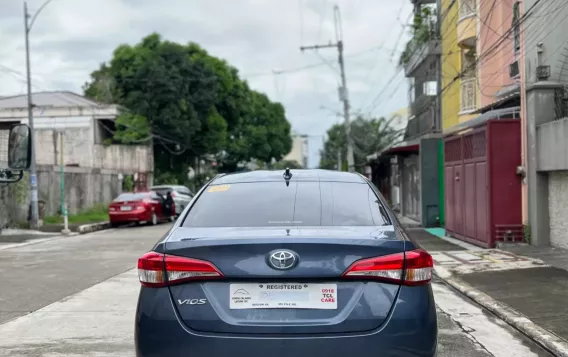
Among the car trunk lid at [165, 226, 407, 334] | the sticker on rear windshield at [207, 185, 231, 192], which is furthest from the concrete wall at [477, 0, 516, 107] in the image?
the car trunk lid at [165, 226, 407, 334]

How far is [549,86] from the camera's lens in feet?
41.1

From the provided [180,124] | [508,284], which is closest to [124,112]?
[180,124]

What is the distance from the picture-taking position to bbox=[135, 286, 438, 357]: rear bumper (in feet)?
10.8

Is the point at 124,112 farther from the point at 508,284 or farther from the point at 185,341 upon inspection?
the point at 185,341

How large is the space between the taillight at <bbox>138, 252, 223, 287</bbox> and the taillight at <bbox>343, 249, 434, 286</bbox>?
74cm

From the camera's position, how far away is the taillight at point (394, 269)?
337cm

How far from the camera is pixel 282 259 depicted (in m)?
3.35

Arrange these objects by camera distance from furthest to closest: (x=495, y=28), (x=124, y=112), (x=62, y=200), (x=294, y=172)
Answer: (x=124, y=112)
(x=62, y=200)
(x=495, y=28)
(x=294, y=172)

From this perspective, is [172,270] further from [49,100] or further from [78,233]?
[49,100]

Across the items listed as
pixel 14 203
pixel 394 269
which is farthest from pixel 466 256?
pixel 14 203

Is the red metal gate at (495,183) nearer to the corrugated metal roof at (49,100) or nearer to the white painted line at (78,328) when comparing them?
the white painted line at (78,328)

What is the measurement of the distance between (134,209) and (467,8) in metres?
13.6

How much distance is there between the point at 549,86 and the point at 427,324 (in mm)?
10487

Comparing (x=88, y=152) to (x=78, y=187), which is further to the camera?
(x=88, y=152)
